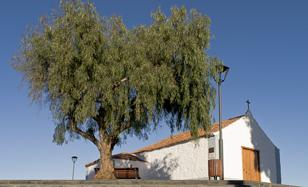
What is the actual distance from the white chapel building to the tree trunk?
10270 millimetres

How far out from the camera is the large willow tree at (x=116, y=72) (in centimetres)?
1914

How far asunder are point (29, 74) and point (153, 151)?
53.7 ft

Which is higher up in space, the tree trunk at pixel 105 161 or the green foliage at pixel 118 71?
the green foliage at pixel 118 71

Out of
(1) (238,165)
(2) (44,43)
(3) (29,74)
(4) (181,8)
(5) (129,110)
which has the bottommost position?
(1) (238,165)

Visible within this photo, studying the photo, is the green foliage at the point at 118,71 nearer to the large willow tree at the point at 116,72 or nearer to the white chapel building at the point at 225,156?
the large willow tree at the point at 116,72

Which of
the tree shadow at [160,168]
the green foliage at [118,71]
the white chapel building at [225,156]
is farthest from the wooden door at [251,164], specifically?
the green foliage at [118,71]

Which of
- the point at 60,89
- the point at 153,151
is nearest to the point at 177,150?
the point at 153,151

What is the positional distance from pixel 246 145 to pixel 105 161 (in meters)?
14.5

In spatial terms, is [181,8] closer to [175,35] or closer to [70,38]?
[175,35]

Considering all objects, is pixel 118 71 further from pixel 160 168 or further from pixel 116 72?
pixel 160 168

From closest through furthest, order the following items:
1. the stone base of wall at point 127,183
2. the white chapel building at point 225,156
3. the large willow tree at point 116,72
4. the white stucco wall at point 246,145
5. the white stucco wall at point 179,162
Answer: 1. the stone base of wall at point 127,183
2. the large willow tree at point 116,72
3. the white stucco wall at point 246,145
4. the white chapel building at point 225,156
5. the white stucco wall at point 179,162

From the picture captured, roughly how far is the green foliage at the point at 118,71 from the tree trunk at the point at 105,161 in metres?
0.33

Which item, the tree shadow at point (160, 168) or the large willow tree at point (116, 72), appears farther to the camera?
the tree shadow at point (160, 168)

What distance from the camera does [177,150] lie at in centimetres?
3278
